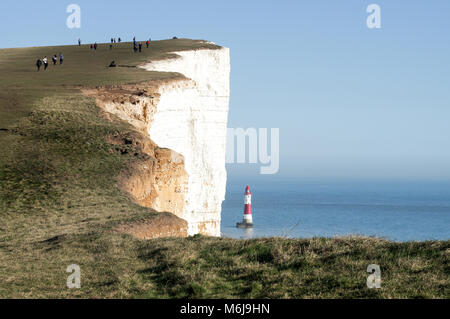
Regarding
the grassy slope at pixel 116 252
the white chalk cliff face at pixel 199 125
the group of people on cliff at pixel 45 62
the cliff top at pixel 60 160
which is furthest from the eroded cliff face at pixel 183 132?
the group of people on cliff at pixel 45 62

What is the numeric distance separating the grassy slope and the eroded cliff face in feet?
9.26

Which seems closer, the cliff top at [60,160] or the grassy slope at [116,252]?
the grassy slope at [116,252]

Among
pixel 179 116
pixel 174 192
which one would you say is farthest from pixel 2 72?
pixel 174 192

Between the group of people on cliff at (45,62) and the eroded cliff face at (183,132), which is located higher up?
the group of people on cliff at (45,62)

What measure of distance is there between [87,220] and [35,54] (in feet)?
170

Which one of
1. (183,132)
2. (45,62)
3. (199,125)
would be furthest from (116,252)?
(45,62)

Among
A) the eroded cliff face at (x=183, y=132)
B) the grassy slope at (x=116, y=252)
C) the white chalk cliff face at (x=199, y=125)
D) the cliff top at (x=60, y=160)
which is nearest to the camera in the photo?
the grassy slope at (x=116, y=252)

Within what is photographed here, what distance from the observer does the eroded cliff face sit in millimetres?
28256

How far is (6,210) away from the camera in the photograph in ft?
65.9

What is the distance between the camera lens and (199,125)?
1795 inches

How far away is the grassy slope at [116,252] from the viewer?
34.1 ft

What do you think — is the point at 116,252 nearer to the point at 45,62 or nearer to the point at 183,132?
the point at 183,132

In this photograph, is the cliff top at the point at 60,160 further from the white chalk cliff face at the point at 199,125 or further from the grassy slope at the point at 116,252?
the white chalk cliff face at the point at 199,125

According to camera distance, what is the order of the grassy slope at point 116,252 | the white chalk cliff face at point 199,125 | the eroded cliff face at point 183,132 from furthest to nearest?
1. the white chalk cliff face at point 199,125
2. the eroded cliff face at point 183,132
3. the grassy slope at point 116,252
